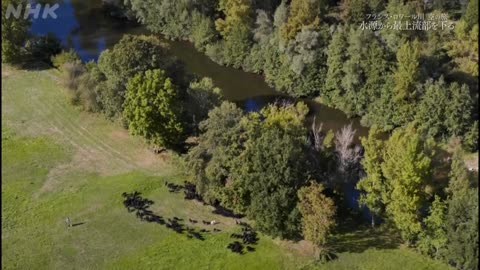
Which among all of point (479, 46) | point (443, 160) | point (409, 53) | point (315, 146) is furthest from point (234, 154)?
point (479, 46)

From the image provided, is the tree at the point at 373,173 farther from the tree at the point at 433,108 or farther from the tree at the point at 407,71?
the tree at the point at 407,71

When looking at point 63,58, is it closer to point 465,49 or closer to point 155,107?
point 155,107

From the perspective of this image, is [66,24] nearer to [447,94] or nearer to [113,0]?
[113,0]

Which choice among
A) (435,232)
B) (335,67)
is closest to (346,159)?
(435,232)

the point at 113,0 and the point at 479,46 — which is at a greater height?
the point at 113,0

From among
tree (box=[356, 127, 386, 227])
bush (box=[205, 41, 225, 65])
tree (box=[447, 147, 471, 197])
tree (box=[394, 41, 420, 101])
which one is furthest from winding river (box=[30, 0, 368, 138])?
tree (box=[447, 147, 471, 197])

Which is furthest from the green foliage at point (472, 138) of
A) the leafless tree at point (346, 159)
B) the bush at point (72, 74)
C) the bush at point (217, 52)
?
the bush at point (72, 74)
